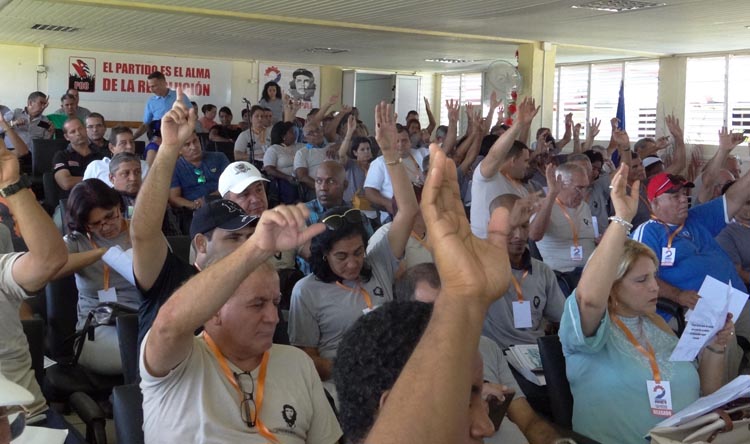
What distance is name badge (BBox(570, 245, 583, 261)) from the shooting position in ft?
16.0

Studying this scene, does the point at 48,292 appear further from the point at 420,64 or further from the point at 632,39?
the point at 420,64

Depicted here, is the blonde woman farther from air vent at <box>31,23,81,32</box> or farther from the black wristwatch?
air vent at <box>31,23,81,32</box>

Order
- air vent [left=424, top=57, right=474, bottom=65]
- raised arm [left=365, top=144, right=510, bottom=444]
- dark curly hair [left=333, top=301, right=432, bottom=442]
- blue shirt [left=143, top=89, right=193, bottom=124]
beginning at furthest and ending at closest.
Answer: air vent [left=424, top=57, right=474, bottom=65] → blue shirt [left=143, top=89, right=193, bottom=124] → dark curly hair [left=333, top=301, right=432, bottom=442] → raised arm [left=365, top=144, right=510, bottom=444]

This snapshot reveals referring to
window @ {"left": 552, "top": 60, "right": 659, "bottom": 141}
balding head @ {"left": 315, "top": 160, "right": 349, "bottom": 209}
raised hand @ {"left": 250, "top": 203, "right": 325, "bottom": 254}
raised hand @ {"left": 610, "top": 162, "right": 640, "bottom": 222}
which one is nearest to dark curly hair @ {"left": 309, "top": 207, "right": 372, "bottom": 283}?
raised hand @ {"left": 610, "top": 162, "right": 640, "bottom": 222}

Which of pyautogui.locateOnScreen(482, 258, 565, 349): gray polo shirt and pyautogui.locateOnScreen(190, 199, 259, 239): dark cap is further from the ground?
pyautogui.locateOnScreen(190, 199, 259, 239): dark cap

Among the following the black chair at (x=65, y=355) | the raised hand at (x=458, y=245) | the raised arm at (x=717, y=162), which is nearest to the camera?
the raised hand at (x=458, y=245)

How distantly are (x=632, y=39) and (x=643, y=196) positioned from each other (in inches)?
245

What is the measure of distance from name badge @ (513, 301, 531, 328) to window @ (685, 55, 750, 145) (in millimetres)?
10957

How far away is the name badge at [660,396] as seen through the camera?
2.65 meters

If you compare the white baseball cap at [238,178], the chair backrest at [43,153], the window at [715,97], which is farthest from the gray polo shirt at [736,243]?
the window at [715,97]

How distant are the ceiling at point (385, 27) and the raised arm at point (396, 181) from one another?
18.5 feet

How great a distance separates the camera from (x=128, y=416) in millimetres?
2055

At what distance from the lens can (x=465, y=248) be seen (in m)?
0.99

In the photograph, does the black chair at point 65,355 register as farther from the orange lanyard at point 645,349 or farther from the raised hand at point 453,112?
the raised hand at point 453,112
